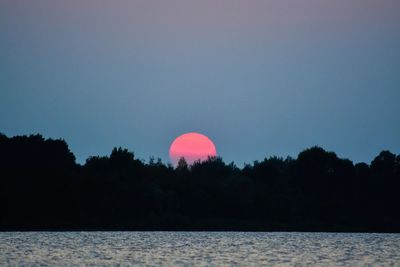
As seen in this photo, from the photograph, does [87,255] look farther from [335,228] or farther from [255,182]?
[255,182]

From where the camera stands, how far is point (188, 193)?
149 metres

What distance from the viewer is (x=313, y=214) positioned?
156 m

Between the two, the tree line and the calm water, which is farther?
the tree line

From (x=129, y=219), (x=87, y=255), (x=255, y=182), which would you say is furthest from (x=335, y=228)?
(x=87, y=255)

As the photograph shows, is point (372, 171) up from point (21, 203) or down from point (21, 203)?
up

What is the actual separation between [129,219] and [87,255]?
65332 mm

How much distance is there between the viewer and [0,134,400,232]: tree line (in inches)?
5069

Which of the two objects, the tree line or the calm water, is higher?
the tree line

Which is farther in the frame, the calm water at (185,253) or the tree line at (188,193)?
the tree line at (188,193)

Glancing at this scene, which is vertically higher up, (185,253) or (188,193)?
(188,193)

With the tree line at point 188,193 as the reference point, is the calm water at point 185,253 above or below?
below

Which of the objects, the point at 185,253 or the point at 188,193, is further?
the point at 188,193

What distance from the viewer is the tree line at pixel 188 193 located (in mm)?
128750

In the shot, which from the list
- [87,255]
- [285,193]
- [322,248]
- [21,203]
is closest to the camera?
[87,255]
